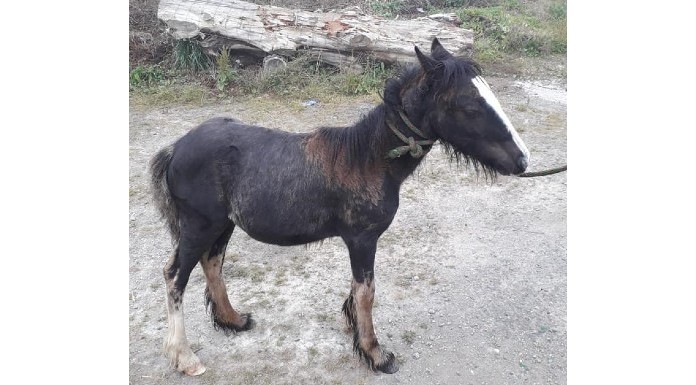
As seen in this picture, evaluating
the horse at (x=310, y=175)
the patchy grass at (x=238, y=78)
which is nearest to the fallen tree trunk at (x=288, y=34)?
the patchy grass at (x=238, y=78)

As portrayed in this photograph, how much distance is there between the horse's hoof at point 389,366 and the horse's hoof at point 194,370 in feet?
4.11

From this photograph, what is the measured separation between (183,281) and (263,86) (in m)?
6.16

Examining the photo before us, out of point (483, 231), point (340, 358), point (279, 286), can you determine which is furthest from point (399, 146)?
point (483, 231)

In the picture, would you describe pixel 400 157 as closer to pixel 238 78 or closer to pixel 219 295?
pixel 219 295

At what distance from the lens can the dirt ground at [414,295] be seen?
3521 millimetres

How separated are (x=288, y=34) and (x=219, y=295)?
6673mm

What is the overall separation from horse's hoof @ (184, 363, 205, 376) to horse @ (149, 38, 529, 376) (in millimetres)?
229

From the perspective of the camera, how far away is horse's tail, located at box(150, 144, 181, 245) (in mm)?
3273

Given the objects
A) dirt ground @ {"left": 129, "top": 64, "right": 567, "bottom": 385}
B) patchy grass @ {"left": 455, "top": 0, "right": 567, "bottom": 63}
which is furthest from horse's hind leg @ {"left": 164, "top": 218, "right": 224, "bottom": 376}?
patchy grass @ {"left": 455, "top": 0, "right": 567, "bottom": 63}

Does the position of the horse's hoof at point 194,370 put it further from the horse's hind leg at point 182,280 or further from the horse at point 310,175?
the horse at point 310,175

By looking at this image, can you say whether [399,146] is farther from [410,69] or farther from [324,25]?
[324,25]

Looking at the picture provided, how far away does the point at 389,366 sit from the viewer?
3.48 m

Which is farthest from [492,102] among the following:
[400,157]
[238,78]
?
[238,78]

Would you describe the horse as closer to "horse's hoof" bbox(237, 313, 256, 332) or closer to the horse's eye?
the horse's eye
